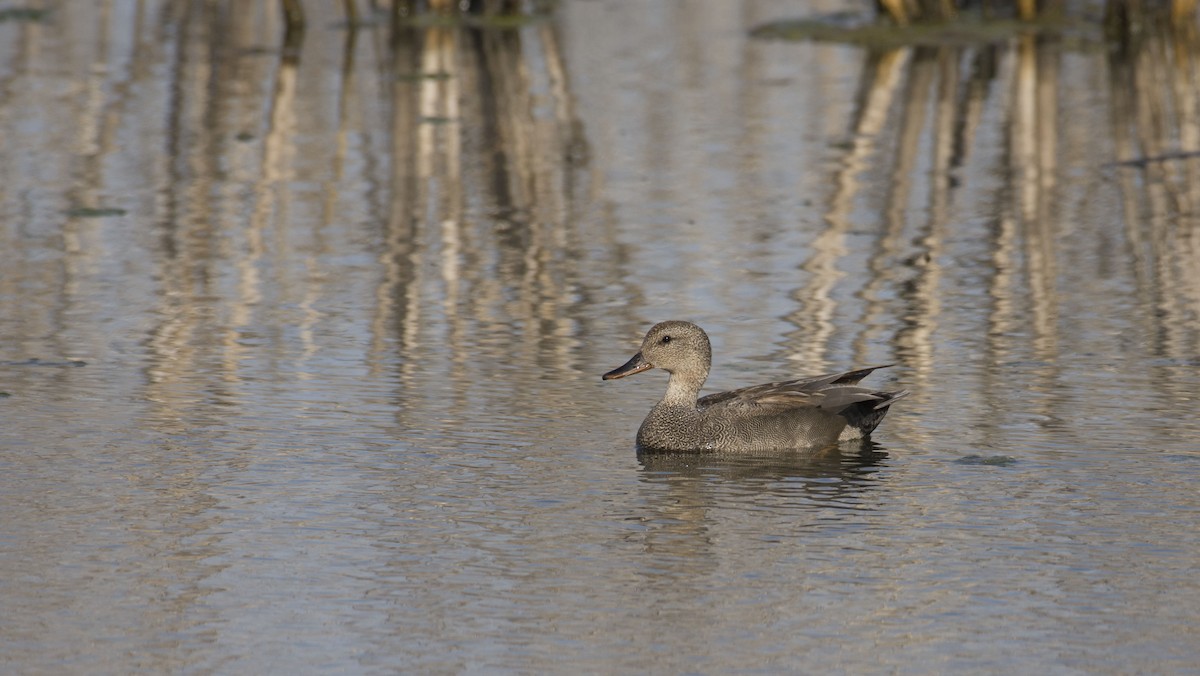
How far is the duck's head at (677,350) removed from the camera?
28.7 ft

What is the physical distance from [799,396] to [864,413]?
0.90ft

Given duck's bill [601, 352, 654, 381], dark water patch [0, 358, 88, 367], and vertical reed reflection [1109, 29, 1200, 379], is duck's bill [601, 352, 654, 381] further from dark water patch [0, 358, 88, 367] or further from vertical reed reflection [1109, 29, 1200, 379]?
dark water patch [0, 358, 88, 367]

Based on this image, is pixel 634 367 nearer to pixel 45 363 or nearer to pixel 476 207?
pixel 45 363

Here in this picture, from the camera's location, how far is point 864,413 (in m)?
8.57

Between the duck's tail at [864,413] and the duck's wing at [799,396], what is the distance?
0.9 inches

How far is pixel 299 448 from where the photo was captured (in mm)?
8172

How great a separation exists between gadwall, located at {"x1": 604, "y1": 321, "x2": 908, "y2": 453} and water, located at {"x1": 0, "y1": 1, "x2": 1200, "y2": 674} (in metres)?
0.10

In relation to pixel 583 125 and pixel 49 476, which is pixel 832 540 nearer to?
pixel 49 476

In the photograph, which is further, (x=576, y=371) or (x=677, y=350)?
(x=576, y=371)

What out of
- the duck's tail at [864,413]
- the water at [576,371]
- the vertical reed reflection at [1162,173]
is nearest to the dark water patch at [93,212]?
the water at [576,371]

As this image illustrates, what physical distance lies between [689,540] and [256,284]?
5317 mm

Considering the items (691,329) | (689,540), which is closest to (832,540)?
(689,540)

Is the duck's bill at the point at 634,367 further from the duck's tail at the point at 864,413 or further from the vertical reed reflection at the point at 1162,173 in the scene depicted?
the vertical reed reflection at the point at 1162,173

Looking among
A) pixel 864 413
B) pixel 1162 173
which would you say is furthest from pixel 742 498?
pixel 1162 173
